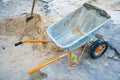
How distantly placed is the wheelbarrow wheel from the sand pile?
4.99ft

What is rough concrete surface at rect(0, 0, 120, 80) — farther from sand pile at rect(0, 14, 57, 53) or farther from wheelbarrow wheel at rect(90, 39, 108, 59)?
sand pile at rect(0, 14, 57, 53)

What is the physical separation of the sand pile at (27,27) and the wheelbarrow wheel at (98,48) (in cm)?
152

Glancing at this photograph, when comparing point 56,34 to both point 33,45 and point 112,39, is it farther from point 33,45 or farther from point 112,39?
point 112,39

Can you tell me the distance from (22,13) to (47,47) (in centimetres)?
232

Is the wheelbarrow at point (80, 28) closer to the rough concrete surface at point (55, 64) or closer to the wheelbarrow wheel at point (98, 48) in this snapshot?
the wheelbarrow wheel at point (98, 48)

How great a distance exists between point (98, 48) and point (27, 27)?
245 cm

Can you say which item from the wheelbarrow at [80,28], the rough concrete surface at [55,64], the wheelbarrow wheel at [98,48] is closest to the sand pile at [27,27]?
the rough concrete surface at [55,64]

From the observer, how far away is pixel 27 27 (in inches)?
251

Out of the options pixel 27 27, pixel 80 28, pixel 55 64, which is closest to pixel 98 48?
pixel 80 28

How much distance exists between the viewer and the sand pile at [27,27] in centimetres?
616

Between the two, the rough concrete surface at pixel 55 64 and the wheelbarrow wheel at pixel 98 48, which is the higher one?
the wheelbarrow wheel at pixel 98 48

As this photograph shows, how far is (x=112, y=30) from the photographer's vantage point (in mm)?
6363

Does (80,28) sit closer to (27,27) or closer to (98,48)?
(98,48)

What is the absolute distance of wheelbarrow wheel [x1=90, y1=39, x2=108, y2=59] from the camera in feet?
16.7
